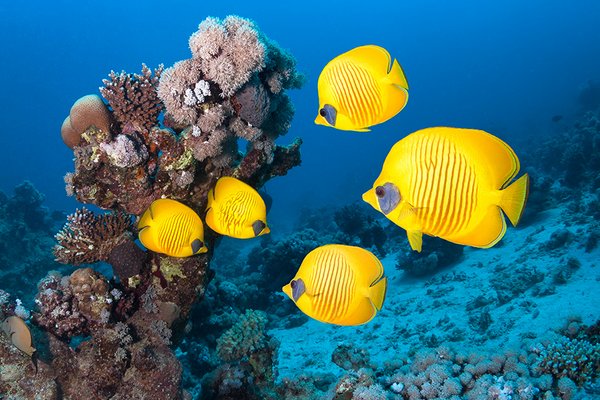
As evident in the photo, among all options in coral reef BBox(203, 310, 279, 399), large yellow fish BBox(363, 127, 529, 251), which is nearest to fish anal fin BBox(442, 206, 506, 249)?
large yellow fish BBox(363, 127, 529, 251)

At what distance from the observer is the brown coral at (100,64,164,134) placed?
14.4 feet

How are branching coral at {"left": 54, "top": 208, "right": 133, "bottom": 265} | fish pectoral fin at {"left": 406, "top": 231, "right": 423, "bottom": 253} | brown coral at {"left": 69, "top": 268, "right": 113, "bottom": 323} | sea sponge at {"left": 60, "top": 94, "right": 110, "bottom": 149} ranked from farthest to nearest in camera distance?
branching coral at {"left": 54, "top": 208, "right": 133, "bottom": 265} < brown coral at {"left": 69, "top": 268, "right": 113, "bottom": 323} < sea sponge at {"left": 60, "top": 94, "right": 110, "bottom": 149} < fish pectoral fin at {"left": 406, "top": 231, "right": 423, "bottom": 253}

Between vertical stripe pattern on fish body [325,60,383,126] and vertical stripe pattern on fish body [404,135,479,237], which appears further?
vertical stripe pattern on fish body [325,60,383,126]

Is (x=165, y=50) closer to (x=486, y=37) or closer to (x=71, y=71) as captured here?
(x=71, y=71)

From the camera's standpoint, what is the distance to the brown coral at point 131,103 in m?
4.38

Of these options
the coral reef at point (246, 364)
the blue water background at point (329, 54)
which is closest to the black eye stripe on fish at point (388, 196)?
the coral reef at point (246, 364)

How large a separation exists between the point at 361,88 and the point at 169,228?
209 centimetres

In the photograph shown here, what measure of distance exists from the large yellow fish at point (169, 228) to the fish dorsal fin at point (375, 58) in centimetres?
204

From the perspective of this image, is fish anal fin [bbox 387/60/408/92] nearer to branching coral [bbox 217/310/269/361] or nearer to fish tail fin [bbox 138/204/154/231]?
fish tail fin [bbox 138/204/154/231]

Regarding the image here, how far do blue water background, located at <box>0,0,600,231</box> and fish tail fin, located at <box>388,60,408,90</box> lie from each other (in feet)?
202

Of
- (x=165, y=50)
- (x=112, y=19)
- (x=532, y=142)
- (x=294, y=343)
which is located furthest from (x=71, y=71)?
(x=294, y=343)

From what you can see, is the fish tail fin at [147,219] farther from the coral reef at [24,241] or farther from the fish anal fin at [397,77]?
the coral reef at [24,241]

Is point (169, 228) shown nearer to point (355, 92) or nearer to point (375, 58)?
point (355, 92)

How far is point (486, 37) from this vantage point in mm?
130500
